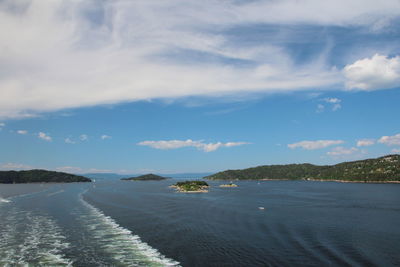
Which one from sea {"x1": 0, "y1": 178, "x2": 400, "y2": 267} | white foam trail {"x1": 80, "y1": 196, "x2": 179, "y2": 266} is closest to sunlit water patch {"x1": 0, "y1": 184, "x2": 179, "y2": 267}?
white foam trail {"x1": 80, "y1": 196, "x2": 179, "y2": 266}

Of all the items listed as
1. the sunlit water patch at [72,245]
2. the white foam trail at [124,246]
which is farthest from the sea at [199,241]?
the sunlit water patch at [72,245]

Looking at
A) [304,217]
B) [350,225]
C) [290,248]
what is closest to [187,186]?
[304,217]

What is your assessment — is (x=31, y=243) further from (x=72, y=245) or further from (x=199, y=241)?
(x=199, y=241)

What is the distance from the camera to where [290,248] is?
4047cm

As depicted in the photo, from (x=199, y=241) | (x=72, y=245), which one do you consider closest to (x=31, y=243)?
(x=72, y=245)

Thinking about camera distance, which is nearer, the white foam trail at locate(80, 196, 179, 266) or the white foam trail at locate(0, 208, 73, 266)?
the white foam trail at locate(0, 208, 73, 266)

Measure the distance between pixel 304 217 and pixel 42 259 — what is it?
5632 cm

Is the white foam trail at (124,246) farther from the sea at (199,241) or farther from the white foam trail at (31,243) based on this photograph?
the white foam trail at (31,243)

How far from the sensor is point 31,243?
1677 inches

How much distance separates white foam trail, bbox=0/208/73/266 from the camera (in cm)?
3416

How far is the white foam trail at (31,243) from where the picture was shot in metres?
34.2

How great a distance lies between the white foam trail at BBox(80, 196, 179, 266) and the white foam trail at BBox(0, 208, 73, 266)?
5.65 metres

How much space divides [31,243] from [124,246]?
47.2 ft

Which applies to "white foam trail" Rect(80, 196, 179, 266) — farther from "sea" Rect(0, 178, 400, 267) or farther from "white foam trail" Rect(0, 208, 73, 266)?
"white foam trail" Rect(0, 208, 73, 266)
